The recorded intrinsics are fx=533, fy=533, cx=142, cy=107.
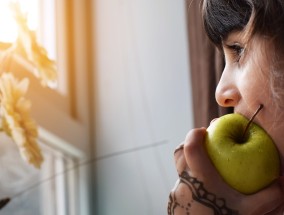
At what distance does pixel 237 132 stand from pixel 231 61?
5.1 inches

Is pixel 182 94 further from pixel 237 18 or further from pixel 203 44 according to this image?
pixel 237 18

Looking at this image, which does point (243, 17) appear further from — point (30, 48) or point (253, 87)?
point (30, 48)

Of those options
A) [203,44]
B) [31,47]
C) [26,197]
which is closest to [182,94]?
[203,44]

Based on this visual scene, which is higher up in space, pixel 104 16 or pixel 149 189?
pixel 104 16

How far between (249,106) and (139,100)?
0.81m

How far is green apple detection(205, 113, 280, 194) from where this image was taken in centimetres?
63

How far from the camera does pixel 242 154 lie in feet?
2.07

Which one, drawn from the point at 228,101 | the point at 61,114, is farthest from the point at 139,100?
the point at 228,101

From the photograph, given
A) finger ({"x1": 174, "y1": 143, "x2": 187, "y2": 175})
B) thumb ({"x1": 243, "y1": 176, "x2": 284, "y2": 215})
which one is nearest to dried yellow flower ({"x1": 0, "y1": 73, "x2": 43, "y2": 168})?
finger ({"x1": 174, "y1": 143, "x2": 187, "y2": 175})

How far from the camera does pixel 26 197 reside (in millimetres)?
1155

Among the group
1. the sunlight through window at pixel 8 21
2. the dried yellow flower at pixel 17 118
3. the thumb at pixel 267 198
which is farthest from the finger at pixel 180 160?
the sunlight through window at pixel 8 21

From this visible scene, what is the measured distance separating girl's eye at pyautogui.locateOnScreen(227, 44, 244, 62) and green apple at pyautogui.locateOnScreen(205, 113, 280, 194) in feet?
0.34

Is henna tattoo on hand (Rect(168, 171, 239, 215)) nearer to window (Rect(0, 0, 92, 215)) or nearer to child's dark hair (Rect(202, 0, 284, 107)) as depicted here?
child's dark hair (Rect(202, 0, 284, 107))

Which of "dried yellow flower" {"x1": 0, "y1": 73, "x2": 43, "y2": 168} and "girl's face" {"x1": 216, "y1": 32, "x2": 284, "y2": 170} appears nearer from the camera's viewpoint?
"girl's face" {"x1": 216, "y1": 32, "x2": 284, "y2": 170}
